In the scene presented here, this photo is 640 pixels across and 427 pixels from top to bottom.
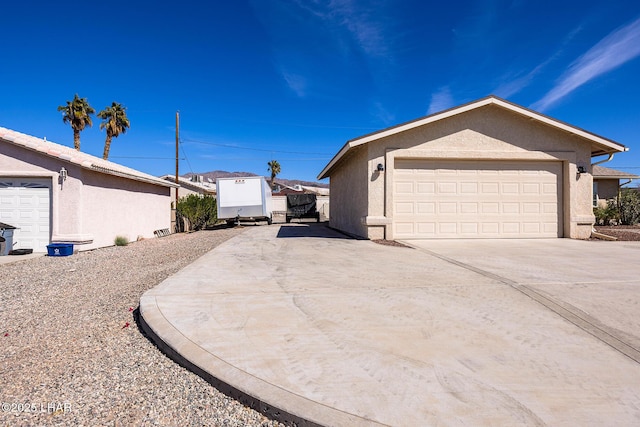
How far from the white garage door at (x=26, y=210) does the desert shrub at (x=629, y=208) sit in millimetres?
25933

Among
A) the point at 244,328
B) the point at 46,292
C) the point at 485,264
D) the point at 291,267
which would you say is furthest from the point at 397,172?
the point at 46,292

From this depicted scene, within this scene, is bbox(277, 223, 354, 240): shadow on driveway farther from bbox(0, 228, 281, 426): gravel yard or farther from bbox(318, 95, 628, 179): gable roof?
bbox(0, 228, 281, 426): gravel yard

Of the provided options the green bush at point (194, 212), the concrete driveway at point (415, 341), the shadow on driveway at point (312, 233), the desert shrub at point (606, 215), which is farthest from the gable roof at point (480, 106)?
the green bush at point (194, 212)

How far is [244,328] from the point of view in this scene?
10.5 ft

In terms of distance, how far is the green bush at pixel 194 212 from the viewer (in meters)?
18.3

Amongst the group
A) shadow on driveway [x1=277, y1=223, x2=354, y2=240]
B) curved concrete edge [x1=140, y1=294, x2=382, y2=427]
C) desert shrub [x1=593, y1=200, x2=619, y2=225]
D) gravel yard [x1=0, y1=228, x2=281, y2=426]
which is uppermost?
desert shrub [x1=593, y1=200, x2=619, y2=225]

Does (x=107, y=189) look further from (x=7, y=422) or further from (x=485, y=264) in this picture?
(x=485, y=264)

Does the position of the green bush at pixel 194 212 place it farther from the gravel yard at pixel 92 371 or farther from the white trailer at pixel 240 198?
the gravel yard at pixel 92 371

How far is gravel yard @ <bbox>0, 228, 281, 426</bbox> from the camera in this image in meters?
2.11

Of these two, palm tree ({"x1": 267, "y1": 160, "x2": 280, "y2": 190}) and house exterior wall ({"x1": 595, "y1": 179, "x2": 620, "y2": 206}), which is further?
palm tree ({"x1": 267, "y1": 160, "x2": 280, "y2": 190})

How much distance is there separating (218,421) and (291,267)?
4.13 metres

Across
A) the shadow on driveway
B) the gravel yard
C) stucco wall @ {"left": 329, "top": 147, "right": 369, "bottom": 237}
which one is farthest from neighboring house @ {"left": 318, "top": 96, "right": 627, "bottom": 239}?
the gravel yard

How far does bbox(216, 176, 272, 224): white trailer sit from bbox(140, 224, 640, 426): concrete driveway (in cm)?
1270

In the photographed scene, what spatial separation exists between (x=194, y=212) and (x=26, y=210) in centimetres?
882
